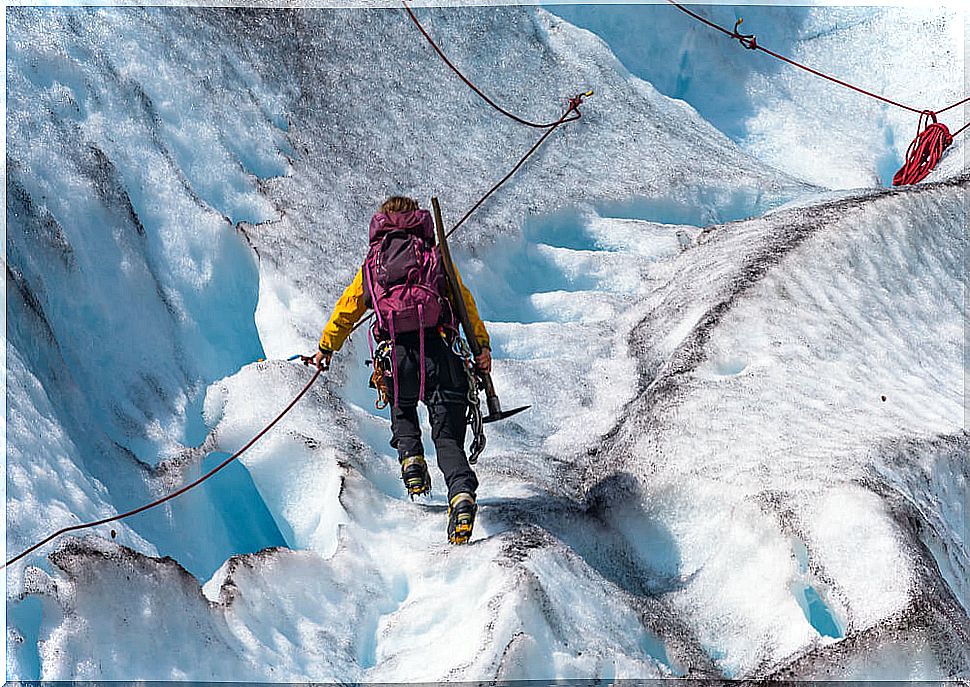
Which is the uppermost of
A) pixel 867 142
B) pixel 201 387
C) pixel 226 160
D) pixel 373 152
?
pixel 867 142

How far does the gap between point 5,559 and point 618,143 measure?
579 cm

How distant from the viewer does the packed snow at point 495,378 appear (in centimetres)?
366

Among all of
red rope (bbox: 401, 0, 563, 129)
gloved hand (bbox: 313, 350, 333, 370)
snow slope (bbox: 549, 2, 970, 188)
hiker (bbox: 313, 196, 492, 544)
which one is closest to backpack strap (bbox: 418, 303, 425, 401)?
hiker (bbox: 313, 196, 492, 544)

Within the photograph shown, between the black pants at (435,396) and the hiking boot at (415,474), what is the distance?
0.09 feet

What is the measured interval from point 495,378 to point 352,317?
4.63 ft

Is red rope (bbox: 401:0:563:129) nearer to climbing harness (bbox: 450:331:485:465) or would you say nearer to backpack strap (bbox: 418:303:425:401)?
climbing harness (bbox: 450:331:485:465)

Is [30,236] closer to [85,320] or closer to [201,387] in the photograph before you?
[85,320]

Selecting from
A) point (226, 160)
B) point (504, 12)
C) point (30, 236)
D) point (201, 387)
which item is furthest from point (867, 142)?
point (30, 236)

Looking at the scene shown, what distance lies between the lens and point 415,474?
4.21 meters

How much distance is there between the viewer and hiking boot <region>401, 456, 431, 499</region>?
4215 mm

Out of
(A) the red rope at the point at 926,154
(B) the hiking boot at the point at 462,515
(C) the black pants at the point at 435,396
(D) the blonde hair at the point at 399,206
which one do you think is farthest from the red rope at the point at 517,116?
(B) the hiking boot at the point at 462,515

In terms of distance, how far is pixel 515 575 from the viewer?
3703 mm

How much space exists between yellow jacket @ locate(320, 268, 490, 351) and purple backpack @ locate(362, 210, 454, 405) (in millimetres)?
60

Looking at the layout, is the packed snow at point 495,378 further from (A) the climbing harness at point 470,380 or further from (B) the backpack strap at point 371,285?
(B) the backpack strap at point 371,285
